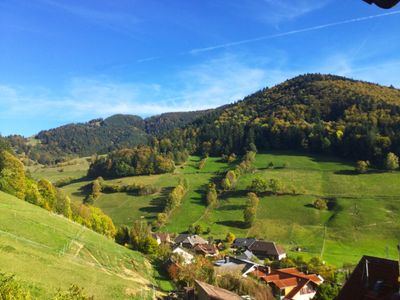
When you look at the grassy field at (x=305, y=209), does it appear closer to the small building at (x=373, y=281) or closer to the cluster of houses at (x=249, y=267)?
the cluster of houses at (x=249, y=267)

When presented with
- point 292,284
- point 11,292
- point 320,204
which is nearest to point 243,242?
point 320,204

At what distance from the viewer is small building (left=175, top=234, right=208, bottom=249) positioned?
375 feet

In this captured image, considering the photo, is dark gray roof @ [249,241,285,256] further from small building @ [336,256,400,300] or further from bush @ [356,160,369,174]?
small building @ [336,256,400,300]

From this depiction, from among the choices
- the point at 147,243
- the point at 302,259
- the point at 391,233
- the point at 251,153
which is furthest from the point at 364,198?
the point at 147,243

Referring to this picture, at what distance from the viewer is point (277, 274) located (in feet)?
239

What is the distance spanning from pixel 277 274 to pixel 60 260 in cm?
4395

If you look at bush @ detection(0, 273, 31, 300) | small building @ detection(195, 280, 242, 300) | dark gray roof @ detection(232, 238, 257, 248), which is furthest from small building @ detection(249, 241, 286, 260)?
bush @ detection(0, 273, 31, 300)

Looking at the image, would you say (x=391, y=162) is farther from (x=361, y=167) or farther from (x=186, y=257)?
(x=186, y=257)

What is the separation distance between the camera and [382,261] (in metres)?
26.0

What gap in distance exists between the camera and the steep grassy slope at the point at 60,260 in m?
32.1

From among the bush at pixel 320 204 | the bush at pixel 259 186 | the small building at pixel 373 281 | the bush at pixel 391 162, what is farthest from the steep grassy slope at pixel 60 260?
the bush at pixel 391 162

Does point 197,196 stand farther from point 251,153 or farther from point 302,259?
point 302,259

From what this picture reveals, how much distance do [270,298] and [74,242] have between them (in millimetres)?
27542

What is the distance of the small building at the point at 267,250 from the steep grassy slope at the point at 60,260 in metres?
50.6
